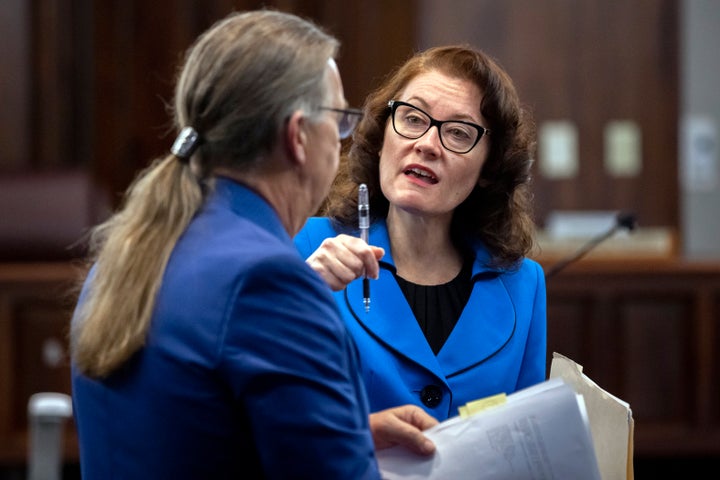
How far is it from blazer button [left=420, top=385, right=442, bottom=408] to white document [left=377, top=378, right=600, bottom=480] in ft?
1.48

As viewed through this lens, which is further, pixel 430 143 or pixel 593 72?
pixel 593 72

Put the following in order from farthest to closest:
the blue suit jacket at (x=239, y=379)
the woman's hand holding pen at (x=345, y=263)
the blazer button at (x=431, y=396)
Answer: the blazer button at (x=431, y=396) → the woman's hand holding pen at (x=345, y=263) → the blue suit jacket at (x=239, y=379)

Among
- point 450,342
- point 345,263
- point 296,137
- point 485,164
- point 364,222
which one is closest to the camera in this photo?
point 296,137

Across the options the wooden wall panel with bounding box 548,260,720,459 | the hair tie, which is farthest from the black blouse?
the wooden wall panel with bounding box 548,260,720,459

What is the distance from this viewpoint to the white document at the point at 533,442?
4.72ft

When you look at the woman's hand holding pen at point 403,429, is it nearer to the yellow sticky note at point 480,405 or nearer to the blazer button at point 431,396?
the yellow sticky note at point 480,405

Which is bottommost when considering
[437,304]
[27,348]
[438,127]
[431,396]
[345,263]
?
[27,348]

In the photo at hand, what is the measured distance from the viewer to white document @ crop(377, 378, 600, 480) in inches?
56.7

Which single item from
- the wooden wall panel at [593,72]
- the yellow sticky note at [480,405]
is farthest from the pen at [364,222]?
the wooden wall panel at [593,72]

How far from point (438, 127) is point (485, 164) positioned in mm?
161

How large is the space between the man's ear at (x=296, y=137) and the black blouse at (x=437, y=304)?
720 millimetres

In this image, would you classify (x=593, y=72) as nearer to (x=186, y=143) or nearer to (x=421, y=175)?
(x=421, y=175)

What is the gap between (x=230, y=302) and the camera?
1.23 meters

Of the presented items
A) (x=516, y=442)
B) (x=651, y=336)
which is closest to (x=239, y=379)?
(x=516, y=442)
